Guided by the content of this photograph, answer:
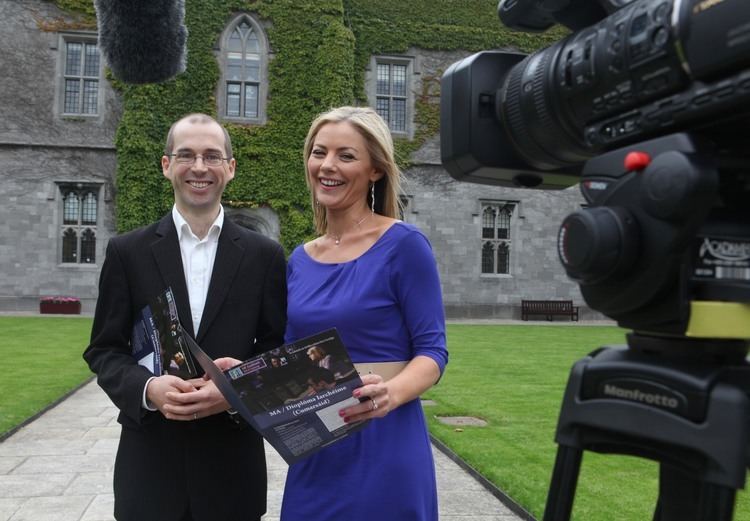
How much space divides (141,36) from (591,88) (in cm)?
108

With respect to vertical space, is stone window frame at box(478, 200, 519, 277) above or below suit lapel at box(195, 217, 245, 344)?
above

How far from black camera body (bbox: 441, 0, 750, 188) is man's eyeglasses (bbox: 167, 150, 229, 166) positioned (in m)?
0.94

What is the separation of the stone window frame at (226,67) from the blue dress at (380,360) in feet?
52.3

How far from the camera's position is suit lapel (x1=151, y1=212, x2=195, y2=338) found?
2.11 metres

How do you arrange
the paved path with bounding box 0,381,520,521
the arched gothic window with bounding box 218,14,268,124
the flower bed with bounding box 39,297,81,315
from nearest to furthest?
the paved path with bounding box 0,381,520,521 → the flower bed with bounding box 39,297,81,315 → the arched gothic window with bounding box 218,14,268,124

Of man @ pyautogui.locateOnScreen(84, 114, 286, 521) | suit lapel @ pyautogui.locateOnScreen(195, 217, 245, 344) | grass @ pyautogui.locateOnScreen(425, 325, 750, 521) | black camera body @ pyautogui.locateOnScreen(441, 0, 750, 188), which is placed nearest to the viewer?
black camera body @ pyautogui.locateOnScreen(441, 0, 750, 188)

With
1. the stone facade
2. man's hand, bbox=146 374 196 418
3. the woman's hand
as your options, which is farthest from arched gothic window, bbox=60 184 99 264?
the woman's hand

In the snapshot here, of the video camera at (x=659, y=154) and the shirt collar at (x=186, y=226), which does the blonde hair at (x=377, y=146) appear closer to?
the shirt collar at (x=186, y=226)

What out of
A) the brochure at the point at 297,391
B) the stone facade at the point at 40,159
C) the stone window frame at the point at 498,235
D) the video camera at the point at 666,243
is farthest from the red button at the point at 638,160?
the stone window frame at the point at 498,235

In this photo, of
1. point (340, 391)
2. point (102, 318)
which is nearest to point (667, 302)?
point (340, 391)

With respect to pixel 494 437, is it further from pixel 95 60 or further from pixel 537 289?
pixel 95 60

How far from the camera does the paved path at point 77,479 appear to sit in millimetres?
3510

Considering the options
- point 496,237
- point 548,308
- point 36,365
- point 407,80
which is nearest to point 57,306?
point 36,365

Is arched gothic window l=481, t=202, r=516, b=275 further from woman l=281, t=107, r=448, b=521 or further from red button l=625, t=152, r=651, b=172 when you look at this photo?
red button l=625, t=152, r=651, b=172
